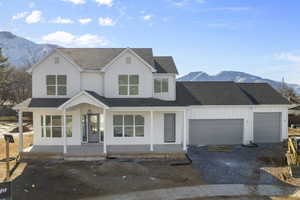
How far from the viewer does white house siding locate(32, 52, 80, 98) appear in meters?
17.4

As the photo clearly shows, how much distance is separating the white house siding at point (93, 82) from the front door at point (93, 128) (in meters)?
1.90

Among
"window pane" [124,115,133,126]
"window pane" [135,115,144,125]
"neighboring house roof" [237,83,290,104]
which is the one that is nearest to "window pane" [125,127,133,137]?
"window pane" [124,115,133,126]

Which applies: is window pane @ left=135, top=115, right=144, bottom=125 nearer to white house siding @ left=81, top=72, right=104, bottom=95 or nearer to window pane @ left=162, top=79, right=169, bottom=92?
window pane @ left=162, top=79, right=169, bottom=92

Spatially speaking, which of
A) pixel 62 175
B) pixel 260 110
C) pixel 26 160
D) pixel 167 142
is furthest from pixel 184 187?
pixel 260 110

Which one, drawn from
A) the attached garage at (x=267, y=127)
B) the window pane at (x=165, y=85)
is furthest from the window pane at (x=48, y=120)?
the attached garage at (x=267, y=127)

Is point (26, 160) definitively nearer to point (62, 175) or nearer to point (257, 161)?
point (62, 175)

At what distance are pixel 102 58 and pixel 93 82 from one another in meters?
2.43

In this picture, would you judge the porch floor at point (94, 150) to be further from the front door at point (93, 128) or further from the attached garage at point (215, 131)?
the attached garage at point (215, 131)

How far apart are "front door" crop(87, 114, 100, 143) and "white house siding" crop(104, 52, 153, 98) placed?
194cm

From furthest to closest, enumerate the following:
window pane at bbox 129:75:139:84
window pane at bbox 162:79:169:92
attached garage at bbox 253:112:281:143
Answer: attached garage at bbox 253:112:281:143
window pane at bbox 162:79:169:92
window pane at bbox 129:75:139:84

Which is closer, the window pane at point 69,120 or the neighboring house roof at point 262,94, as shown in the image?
the window pane at point 69,120

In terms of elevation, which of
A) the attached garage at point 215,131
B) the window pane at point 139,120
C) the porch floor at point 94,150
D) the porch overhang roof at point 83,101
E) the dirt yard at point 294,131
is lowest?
the dirt yard at point 294,131

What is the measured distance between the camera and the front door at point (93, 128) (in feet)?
59.5

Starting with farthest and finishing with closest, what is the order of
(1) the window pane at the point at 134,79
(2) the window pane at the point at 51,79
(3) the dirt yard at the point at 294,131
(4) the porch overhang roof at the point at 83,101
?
(3) the dirt yard at the point at 294,131
(1) the window pane at the point at 134,79
(2) the window pane at the point at 51,79
(4) the porch overhang roof at the point at 83,101
